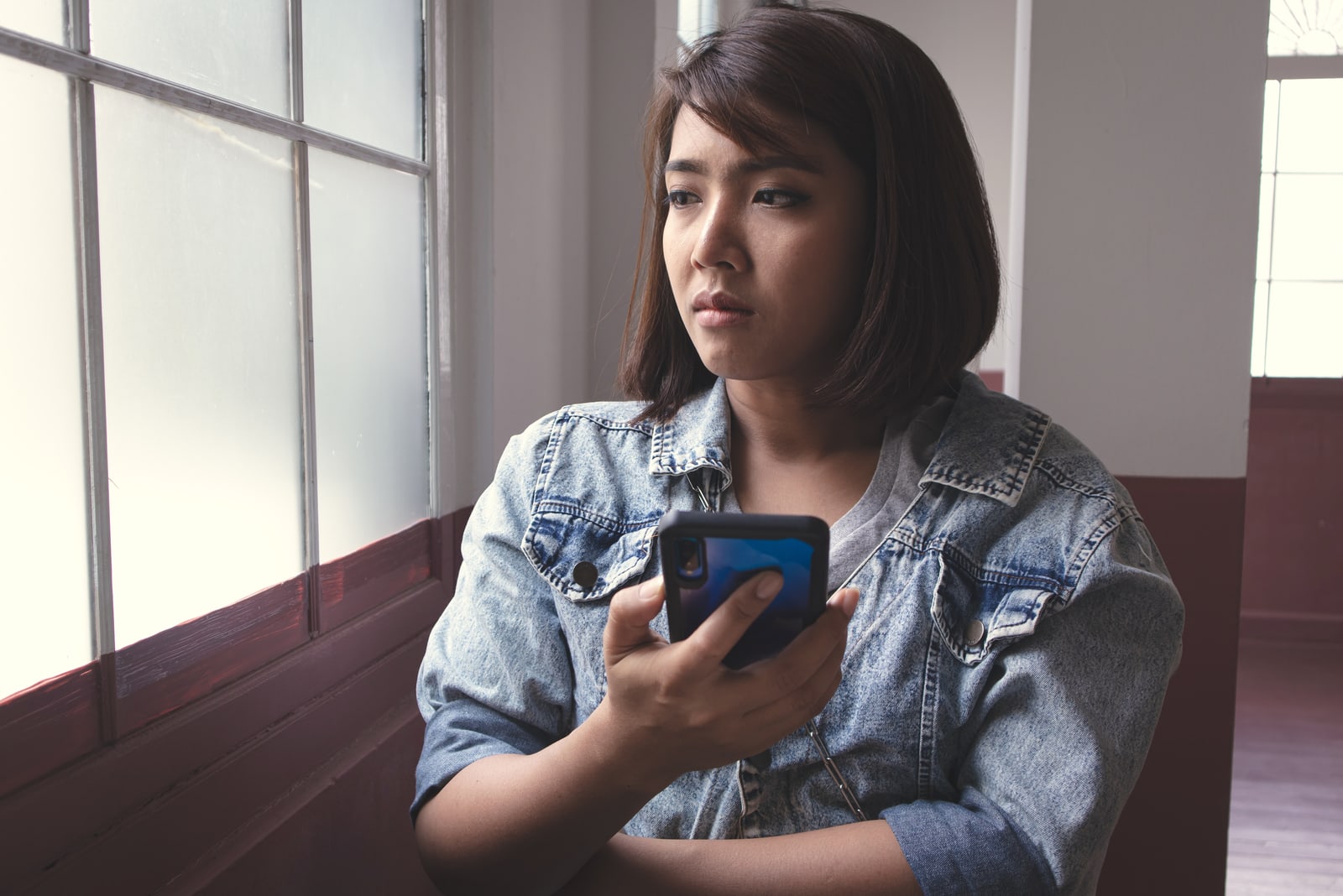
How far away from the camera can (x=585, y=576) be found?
3.48ft

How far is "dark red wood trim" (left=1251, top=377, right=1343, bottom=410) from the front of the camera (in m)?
4.27

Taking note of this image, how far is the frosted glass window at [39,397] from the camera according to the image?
0.87 meters

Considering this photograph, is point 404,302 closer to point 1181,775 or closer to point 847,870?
point 847,870

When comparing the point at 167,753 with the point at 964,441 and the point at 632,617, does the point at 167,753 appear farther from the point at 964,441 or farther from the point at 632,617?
the point at 964,441

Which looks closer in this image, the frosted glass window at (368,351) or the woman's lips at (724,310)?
the woman's lips at (724,310)

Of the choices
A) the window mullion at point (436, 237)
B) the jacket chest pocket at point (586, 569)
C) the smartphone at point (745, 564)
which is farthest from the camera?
the window mullion at point (436, 237)

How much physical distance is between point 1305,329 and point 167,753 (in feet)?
15.9

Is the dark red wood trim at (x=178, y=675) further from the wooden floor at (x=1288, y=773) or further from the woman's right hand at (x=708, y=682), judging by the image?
the wooden floor at (x=1288, y=773)

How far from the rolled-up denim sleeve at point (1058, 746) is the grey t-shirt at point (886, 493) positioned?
0.56 ft

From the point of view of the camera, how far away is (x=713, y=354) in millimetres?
1031

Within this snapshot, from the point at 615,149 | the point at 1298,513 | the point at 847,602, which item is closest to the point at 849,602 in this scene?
the point at 847,602

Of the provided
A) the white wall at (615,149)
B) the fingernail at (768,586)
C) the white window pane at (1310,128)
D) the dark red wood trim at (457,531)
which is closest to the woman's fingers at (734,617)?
the fingernail at (768,586)

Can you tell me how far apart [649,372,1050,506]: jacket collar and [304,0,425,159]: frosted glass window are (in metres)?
0.68

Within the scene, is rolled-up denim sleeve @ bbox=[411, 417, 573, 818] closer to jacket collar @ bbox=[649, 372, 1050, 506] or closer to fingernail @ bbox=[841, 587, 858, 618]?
jacket collar @ bbox=[649, 372, 1050, 506]
